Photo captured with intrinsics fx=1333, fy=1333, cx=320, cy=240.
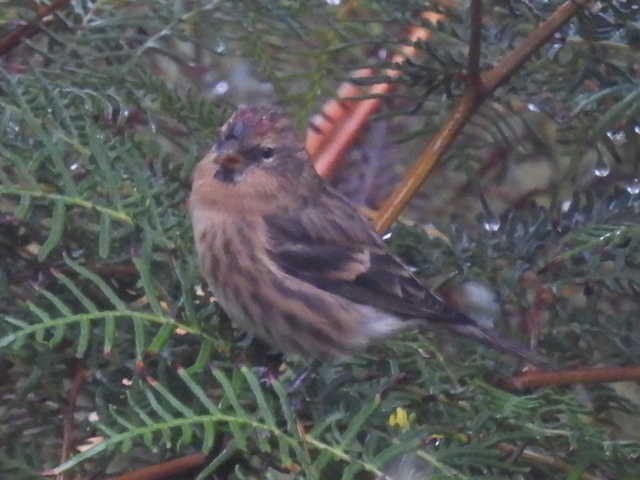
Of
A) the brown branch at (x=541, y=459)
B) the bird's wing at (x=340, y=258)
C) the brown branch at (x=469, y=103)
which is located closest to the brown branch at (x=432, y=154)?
the brown branch at (x=469, y=103)

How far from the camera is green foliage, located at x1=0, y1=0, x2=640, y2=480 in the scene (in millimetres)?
1444

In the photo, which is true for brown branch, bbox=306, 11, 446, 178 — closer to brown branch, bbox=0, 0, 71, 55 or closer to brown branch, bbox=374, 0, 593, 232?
brown branch, bbox=374, 0, 593, 232

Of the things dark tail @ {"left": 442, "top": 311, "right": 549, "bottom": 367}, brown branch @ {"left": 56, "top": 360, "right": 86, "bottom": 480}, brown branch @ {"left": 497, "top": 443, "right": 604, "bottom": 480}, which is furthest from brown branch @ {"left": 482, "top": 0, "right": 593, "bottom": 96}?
brown branch @ {"left": 56, "top": 360, "right": 86, "bottom": 480}

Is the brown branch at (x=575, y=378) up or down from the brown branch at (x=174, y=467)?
down

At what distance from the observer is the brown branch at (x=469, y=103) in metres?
1.89

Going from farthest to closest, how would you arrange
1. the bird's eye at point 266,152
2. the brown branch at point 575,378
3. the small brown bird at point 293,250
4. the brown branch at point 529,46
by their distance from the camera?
the bird's eye at point 266,152, the small brown bird at point 293,250, the brown branch at point 529,46, the brown branch at point 575,378

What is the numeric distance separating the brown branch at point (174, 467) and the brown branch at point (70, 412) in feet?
0.23

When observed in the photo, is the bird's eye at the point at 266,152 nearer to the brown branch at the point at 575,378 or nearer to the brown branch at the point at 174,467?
the brown branch at the point at 575,378

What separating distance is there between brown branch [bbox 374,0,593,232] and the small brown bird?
27 cm

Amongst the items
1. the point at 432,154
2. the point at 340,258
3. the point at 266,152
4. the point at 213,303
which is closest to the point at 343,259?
the point at 340,258

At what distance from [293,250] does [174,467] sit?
3.96ft

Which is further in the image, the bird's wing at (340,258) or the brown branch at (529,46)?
the bird's wing at (340,258)

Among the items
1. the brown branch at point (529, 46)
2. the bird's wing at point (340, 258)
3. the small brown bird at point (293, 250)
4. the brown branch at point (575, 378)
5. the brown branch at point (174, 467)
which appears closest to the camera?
the brown branch at point (174, 467)

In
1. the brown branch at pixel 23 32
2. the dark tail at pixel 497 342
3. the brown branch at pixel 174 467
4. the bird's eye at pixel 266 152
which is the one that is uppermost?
the brown branch at pixel 23 32
